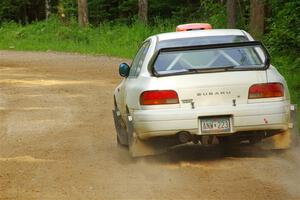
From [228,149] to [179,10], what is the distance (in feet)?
131

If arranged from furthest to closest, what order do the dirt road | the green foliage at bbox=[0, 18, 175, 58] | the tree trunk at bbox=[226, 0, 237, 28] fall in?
1. the green foliage at bbox=[0, 18, 175, 58]
2. the tree trunk at bbox=[226, 0, 237, 28]
3. the dirt road

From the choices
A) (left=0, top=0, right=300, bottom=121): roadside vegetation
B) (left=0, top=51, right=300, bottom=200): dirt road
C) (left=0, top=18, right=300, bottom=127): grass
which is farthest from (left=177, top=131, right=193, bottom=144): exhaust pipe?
(left=0, top=18, right=300, bottom=127): grass

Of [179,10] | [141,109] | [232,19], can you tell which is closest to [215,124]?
[141,109]

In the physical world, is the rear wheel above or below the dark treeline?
above

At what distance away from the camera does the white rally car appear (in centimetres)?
856

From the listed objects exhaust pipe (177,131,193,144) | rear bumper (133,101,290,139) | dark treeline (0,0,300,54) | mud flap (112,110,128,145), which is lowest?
dark treeline (0,0,300,54)

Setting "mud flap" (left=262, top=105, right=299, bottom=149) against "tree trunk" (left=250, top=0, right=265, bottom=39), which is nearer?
"mud flap" (left=262, top=105, right=299, bottom=149)

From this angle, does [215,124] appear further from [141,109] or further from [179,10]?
[179,10]

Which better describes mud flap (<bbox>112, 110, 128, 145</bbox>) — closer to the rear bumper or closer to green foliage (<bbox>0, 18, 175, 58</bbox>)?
the rear bumper

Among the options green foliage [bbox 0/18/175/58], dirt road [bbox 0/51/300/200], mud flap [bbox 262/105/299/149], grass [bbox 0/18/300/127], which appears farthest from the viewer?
green foliage [bbox 0/18/175/58]

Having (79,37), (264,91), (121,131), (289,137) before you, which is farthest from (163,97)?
(79,37)

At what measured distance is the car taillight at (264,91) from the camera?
28.3 feet

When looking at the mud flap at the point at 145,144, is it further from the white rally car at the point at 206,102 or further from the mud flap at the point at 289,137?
the mud flap at the point at 289,137

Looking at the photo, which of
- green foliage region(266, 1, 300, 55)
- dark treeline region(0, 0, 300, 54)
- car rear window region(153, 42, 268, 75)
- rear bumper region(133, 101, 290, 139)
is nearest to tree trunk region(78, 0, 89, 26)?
dark treeline region(0, 0, 300, 54)
